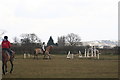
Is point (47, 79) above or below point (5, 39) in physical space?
below

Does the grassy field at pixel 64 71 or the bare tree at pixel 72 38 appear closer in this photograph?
the grassy field at pixel 64 71

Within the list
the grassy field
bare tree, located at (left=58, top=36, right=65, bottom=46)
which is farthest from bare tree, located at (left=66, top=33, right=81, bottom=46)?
the grassy field

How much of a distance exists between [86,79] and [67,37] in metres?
127

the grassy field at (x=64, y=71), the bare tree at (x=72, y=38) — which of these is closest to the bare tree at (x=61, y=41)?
the bare tree at (x=72, y=38)

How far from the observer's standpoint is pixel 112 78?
52.2ft

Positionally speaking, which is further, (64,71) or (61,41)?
(61,41)

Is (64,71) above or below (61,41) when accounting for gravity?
below

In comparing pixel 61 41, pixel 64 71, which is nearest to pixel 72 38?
pixel 61 41

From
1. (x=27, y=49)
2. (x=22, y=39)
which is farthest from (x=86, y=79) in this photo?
(x=22, y=39)

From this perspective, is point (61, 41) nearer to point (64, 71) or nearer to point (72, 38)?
point (72, 38)

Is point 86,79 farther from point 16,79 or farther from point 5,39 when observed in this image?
point 5,39

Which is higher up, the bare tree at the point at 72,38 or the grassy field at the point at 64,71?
the bare tree at the point at 72,38

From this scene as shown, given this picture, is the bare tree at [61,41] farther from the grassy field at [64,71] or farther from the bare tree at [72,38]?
the grassy field at [64,71]

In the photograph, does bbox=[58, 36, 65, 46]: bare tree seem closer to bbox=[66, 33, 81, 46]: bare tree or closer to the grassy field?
bbox=[66, 33, 81, 46]: bare tree
